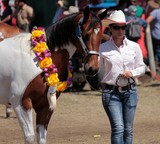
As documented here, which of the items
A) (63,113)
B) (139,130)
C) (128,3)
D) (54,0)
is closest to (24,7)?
(54,0)

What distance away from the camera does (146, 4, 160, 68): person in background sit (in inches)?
653

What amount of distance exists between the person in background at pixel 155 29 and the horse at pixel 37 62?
365 inches

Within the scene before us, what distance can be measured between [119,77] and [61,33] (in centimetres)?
84

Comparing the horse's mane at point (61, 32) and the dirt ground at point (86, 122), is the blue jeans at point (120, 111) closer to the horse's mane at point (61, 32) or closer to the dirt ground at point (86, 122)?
the horse's mane at point (61, 32)

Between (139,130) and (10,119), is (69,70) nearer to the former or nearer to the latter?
(139,130)

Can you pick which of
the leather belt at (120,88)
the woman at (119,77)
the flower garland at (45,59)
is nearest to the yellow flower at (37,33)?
the flower garland at (45,59)

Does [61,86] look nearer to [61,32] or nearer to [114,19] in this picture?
[61,32]

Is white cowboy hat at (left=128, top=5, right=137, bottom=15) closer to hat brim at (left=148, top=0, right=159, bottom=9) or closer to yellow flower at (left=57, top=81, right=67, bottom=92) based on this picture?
hat brim at (left=148, top=0, right=159, bottom=9)

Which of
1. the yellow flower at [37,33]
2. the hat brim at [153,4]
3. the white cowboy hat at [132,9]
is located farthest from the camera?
the hat brim at [153,4]

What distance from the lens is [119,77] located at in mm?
7273

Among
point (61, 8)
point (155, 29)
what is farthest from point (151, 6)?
point (61, 8)

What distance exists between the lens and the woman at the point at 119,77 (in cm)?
725

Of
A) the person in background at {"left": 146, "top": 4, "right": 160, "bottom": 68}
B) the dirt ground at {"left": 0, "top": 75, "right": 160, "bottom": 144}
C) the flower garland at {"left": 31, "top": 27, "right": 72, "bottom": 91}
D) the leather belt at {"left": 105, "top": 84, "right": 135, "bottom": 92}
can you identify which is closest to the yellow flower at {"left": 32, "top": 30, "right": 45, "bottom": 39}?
the flower garland at {"left": 31, "top": 27, "right": 72, "bottom": 91}

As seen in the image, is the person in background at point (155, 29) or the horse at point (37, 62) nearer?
the horse at point (37, 62)
